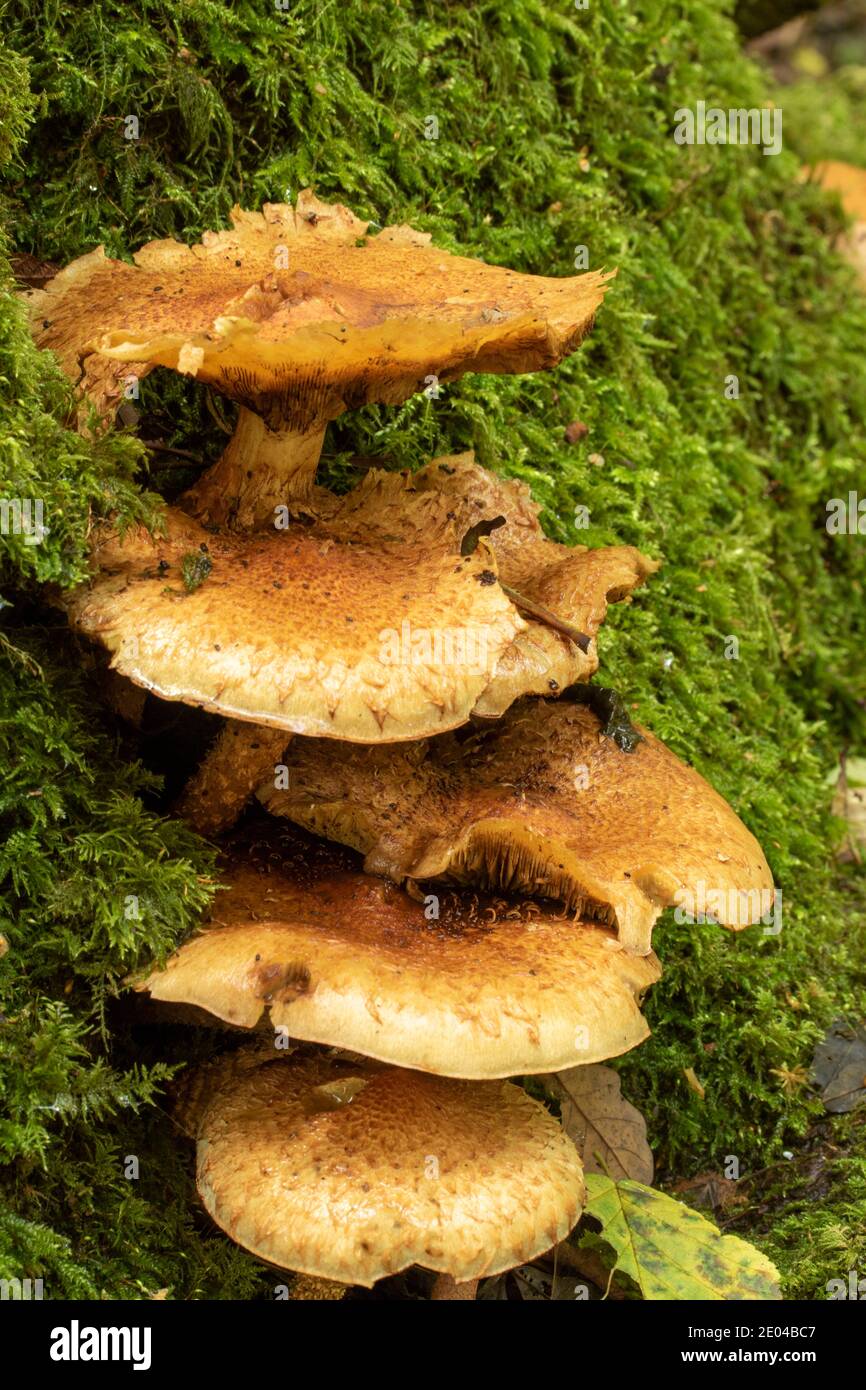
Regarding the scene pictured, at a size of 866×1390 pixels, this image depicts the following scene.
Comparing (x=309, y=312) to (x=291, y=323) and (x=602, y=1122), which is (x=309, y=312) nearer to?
(x=291, y=323)

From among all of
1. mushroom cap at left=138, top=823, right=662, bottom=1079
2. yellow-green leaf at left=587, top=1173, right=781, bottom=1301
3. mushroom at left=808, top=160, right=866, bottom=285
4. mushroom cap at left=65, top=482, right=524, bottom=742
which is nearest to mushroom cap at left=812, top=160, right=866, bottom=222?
mushroom at left=808, top=160, right=866, bottom=285

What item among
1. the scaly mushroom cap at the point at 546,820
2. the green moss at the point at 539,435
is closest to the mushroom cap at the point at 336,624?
the green moss at the point at 539,435

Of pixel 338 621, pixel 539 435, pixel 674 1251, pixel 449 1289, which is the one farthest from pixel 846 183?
pixel 449 1289

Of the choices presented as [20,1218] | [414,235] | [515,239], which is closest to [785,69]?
[515,239]

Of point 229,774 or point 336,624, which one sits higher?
point 336,624

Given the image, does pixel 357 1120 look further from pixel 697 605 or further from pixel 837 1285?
pixel 697 605

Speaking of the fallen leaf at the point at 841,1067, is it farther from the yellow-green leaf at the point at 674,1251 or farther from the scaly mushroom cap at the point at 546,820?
the scaly mushroom cap at the point at 546,820

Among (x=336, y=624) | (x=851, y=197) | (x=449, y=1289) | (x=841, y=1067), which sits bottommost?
(x=841, y=1067)
